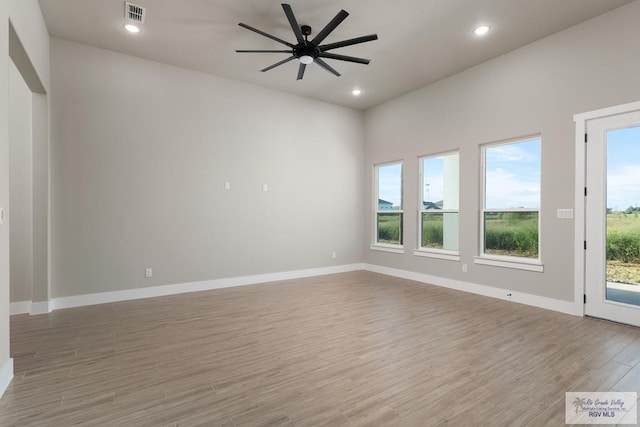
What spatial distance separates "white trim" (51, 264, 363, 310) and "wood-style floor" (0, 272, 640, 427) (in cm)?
20

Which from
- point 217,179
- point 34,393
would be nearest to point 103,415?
point 34,393

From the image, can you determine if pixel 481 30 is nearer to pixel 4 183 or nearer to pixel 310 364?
pixel 310 364

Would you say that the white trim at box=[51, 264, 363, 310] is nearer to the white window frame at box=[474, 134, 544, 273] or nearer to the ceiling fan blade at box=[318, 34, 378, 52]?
the white window frame at box=[474, 134, 544, 273]

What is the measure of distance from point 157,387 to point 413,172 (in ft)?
16.9

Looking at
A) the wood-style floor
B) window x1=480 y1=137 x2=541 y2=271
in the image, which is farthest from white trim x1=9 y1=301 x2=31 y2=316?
window x1=480 y1=137 x2=541 y2=271

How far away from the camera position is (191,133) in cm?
503

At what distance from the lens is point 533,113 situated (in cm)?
422

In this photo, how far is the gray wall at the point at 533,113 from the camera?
3562mm

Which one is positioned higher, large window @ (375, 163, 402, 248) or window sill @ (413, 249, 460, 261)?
large window @ (375, 163, 402, 248)

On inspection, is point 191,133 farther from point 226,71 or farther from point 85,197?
point 85,197

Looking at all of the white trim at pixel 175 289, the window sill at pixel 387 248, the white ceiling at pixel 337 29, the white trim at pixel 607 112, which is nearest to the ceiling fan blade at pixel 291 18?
the white ceiling at pixel 337 29

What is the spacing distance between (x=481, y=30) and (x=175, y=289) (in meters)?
5.58

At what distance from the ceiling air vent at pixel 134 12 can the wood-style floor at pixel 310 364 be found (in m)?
3.53

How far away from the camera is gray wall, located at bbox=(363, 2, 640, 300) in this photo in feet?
11.7
